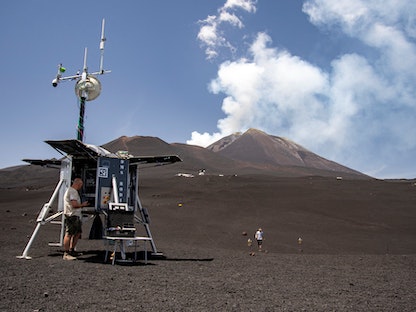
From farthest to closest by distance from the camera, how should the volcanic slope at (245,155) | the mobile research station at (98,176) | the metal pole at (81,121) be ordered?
the volcanic slope at (245,155)
the metal pole at (81,121)
the mobile research station at (98,176)

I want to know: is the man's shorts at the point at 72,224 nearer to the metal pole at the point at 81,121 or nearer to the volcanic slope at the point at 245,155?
the metal pole at the point at 81,121

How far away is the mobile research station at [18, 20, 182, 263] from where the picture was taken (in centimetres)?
1036

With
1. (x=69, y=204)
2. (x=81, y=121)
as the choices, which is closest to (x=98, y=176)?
(x=69, y=204)

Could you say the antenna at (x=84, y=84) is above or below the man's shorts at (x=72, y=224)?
above

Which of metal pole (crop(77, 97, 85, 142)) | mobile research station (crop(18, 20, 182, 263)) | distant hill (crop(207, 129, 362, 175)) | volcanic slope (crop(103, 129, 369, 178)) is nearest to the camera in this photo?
mobile research station (crop(18, 20, 182, 263))

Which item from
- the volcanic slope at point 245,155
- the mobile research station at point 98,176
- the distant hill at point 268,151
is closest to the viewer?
the mobile research station at point 98,176

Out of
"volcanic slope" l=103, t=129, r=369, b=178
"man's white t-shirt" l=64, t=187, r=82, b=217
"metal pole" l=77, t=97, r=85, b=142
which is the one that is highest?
"volcanic slope" l=103, t=129, r=369, b=178

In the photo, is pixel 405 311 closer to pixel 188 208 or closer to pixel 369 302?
pixel 369 302

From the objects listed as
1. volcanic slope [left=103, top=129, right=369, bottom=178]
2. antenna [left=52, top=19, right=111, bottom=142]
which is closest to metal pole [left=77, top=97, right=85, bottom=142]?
antenna [left=52, top=19, right=111, bottom=142]

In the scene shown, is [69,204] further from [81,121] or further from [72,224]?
[81,121]

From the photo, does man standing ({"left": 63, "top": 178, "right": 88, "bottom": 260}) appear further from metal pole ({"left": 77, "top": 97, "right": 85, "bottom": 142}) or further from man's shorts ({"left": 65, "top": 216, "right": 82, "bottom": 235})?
metal pole ({"left": 77, "top": 97, "right": 85, "bottom": 142})

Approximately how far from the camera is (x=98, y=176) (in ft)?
37.2

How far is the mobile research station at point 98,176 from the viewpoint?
10359 mm

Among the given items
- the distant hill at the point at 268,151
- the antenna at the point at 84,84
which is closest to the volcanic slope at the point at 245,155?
the distant hill at the point at 268,151
